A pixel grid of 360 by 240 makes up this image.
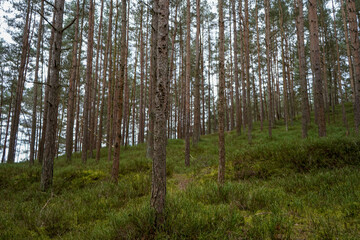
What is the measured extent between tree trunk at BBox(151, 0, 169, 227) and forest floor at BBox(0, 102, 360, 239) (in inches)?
6.5

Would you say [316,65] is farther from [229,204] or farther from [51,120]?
[51,120]

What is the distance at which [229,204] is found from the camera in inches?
136

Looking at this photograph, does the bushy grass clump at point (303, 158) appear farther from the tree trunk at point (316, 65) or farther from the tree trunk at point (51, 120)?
the tree trunk at point (51, 120)

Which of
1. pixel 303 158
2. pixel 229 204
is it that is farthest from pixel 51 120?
pixel 303 158

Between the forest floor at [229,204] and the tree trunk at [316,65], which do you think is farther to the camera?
the tree trunk at [316,65]

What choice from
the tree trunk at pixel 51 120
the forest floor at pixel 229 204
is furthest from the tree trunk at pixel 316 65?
the tree trunk at pixel 51 120

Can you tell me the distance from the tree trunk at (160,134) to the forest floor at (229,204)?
17cm

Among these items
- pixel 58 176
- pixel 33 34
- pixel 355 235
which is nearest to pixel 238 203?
pixel 355 235

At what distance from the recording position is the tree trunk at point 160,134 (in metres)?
2.70

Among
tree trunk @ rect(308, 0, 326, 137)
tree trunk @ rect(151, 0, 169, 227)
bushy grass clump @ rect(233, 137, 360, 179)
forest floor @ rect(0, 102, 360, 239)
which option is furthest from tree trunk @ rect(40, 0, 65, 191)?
tree trunk @ rect(308, 0, 326, 137)

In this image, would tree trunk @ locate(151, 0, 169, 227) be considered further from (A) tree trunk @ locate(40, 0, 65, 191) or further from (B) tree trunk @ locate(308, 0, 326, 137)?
(B) tree trunk @ locate(308, 0, 326, 137)

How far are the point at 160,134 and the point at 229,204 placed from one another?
2011 millimetres

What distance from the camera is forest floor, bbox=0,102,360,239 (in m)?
2.50

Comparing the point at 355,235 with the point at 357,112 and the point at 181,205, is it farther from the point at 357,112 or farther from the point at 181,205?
the point at 357,112
